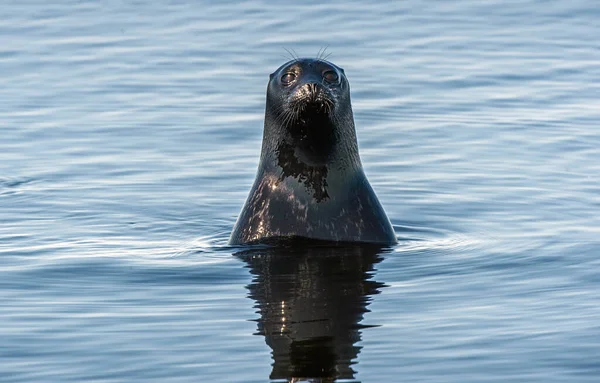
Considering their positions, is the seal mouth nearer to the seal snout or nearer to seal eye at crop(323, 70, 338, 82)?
the seal snout

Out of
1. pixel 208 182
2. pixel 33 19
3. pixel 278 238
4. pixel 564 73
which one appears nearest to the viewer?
pixel 278 238

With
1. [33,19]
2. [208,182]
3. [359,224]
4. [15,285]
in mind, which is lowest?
[15,285]

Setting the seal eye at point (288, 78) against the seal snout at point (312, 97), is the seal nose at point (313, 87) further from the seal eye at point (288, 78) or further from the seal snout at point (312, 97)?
the seal eye at point (288, 78)

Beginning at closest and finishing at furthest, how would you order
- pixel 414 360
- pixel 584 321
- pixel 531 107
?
1. pixel 414 360
2. pixel 584 321
3. pixel 531 107

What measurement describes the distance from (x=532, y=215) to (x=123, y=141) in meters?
5.06

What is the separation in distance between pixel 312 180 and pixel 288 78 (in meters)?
0.77

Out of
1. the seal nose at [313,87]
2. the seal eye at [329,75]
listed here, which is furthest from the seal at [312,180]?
the seal nose at [313,87]

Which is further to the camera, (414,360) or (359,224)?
(359,224)

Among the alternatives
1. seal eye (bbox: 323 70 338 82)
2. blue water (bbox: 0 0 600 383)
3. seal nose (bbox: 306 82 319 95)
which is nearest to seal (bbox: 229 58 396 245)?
seal eye (bbox: 323 70 338 82)

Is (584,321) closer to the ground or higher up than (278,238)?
closer to the ground

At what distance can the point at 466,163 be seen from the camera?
613 inches

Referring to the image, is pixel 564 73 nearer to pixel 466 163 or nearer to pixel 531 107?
pixel 531 107

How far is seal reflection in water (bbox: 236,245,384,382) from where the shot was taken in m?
8.62

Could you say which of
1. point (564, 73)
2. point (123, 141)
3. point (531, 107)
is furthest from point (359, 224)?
point (564, 73)
